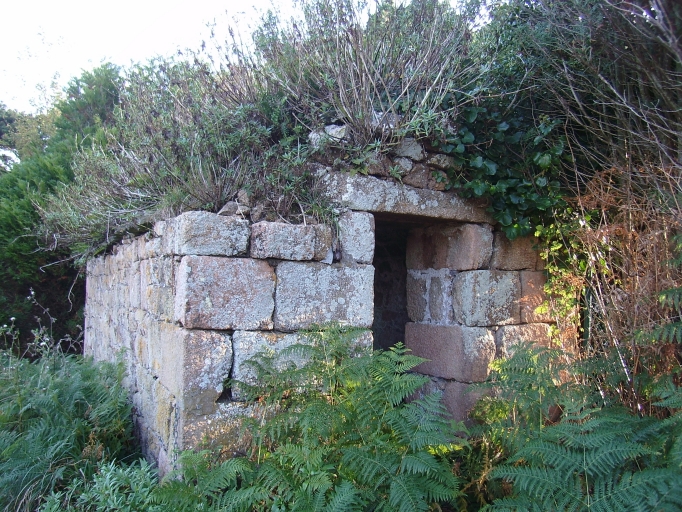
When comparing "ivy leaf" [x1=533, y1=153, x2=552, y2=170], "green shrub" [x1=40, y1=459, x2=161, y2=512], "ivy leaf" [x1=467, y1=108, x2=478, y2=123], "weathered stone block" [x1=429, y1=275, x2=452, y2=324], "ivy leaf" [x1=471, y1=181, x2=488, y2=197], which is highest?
"ivy leaf" [x1=467, y1=108, x2=478, y2=123]

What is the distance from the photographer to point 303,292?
302 centimetres

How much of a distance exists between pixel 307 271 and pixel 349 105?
107 centimetres

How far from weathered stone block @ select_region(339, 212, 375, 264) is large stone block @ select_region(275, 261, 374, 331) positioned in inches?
2.8

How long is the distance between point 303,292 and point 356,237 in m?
0.49

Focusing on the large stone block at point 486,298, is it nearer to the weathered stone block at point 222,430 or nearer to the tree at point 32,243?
the weathered stone block at point 222,430

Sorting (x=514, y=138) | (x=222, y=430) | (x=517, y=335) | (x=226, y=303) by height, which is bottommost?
(x=222, y=430)

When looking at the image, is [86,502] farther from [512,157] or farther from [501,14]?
[501,14]

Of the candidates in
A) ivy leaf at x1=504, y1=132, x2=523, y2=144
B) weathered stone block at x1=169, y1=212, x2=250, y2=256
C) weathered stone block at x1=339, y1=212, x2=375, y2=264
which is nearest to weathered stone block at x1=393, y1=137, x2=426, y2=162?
weathered stone block at x1=339, y1=212, x2=375, y2=264

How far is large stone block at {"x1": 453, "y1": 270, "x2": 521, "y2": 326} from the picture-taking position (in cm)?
352

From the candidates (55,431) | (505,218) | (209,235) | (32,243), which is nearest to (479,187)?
(505,218)

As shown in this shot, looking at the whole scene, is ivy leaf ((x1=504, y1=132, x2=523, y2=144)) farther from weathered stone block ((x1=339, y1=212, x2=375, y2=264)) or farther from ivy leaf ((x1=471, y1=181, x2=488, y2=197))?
weathered stone block ((x1=339, y1=212, x2=375, y2=264))

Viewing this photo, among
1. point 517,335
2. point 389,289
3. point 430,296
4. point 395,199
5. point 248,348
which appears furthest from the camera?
point 389,289

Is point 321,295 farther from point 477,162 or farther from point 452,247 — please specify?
point 477,162

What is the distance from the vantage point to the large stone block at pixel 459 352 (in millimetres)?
3479
